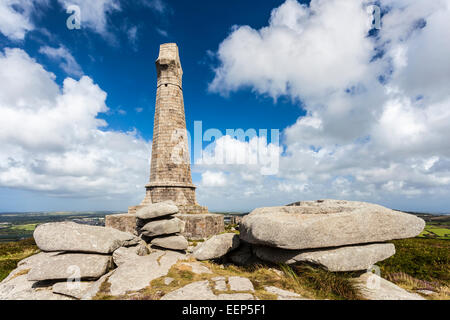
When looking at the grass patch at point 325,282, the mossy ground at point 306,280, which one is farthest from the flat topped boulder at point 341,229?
the mossy ground at point 306,280

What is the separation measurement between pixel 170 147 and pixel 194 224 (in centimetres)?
628

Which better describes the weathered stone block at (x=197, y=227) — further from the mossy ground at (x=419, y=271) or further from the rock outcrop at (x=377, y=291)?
the rock outcrop at (x=377, y=291)

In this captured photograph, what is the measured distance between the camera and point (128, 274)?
18.8 feet

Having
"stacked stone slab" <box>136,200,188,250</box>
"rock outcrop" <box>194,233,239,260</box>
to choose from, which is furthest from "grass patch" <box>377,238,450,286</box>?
"stacked stone slab" <box>136,200,188,250</box>

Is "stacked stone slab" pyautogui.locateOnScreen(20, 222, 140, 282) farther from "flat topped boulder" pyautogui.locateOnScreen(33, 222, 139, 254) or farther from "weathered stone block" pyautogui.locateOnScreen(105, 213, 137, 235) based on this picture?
"weathered stone block" pyautogui.locateOnScreen(105, 213, 137, 235)

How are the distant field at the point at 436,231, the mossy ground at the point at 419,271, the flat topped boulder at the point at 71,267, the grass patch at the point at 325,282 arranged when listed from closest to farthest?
the grass patch at the point at 325,282 → the flat topped boulder at the point at 71,267 → the mossy ground at the point at 419,271 → the distant field at the point at 436,231

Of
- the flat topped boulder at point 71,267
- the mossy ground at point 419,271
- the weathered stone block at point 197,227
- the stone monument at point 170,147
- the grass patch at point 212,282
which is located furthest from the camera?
the stone monument at point 170,147

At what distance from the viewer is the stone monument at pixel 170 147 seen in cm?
1582

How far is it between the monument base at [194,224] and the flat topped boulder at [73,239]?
631 cm

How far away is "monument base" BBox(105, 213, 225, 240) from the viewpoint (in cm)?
1347

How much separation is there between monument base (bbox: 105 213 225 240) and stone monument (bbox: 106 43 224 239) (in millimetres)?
408
